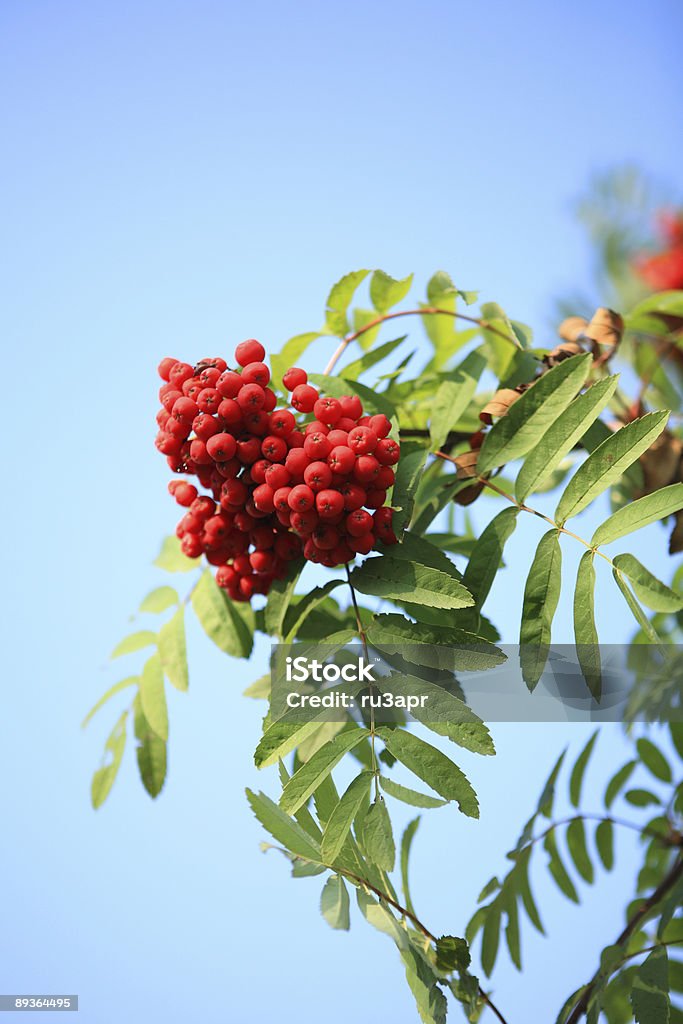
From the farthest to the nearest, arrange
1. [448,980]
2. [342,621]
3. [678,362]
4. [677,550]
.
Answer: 1. [678,362]
2. [342,621]
3. [677,550]
4. [448,980]

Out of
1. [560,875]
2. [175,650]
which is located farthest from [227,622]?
[560,875]

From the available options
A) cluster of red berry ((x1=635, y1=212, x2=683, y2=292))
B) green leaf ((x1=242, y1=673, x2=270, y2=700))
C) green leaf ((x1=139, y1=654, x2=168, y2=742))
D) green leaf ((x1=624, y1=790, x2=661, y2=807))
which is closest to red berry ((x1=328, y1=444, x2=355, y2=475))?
green leaf ((x1=242, y1=673, x2=270, y2=700))

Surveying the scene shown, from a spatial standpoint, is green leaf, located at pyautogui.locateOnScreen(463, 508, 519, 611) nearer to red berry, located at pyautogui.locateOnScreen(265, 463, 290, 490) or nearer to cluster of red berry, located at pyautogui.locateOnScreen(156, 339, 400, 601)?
cluster of red berry, located at pyautogui.locateOnScreen(156, 339, 400, 601)

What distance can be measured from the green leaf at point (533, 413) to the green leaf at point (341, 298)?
31cm

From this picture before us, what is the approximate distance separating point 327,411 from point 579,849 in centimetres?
65

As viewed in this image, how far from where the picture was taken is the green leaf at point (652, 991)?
0.70 meters

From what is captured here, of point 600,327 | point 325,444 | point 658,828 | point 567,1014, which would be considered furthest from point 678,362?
point 567,1014

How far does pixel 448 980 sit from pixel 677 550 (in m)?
0.47

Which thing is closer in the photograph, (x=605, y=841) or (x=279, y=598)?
(x=279, y=598)

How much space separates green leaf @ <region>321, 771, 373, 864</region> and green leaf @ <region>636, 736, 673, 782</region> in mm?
513

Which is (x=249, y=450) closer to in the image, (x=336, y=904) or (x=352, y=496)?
(x=352, y=496)

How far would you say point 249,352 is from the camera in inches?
32.7

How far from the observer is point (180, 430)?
0.82 meters

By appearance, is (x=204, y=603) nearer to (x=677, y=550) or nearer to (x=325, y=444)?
(x=325, y=444)
